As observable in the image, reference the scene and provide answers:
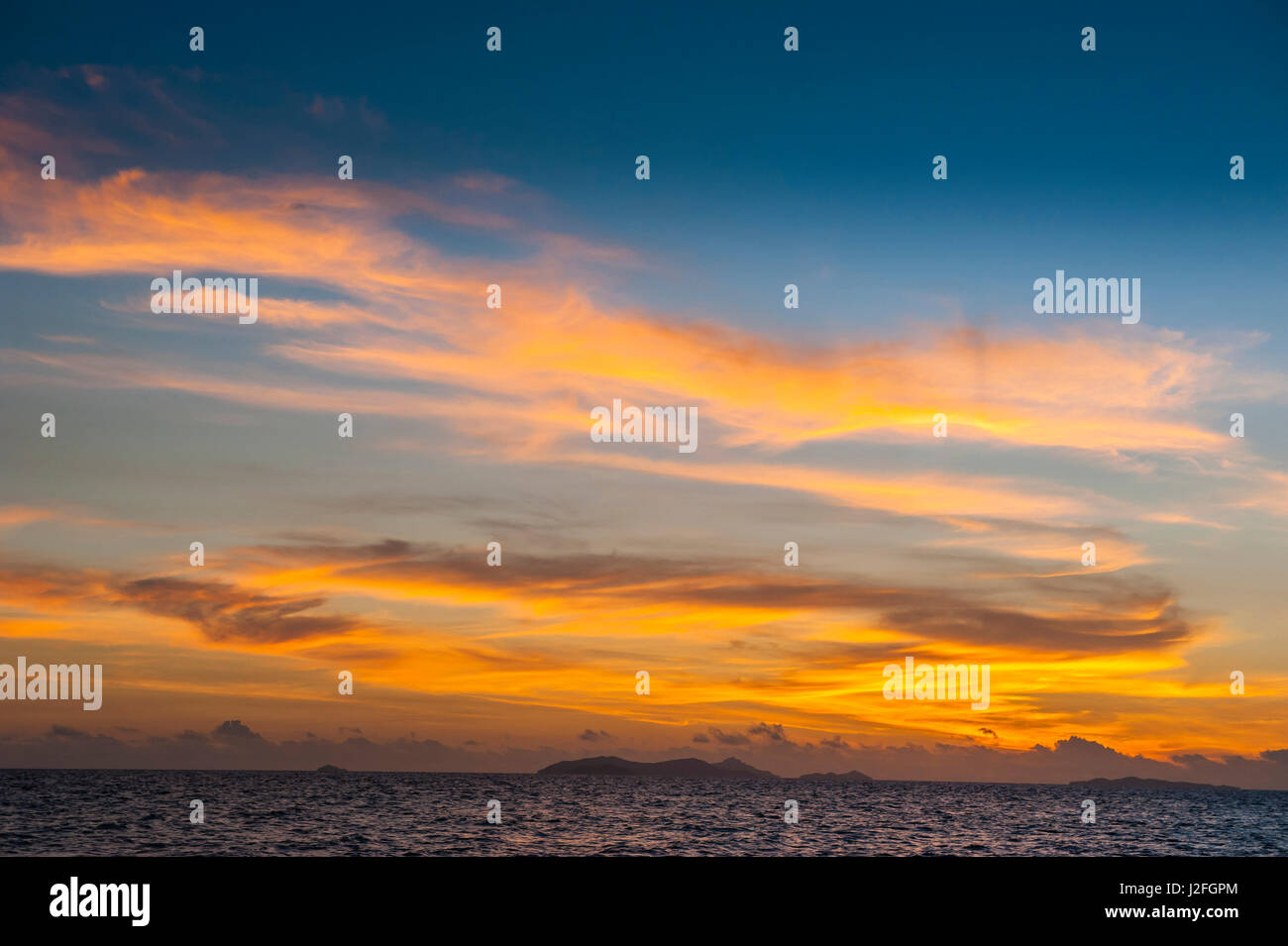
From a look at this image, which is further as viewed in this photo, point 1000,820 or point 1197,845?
point 1000,820

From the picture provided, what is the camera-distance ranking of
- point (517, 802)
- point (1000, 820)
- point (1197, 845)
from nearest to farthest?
point (1197, 845) → point (1000, 820) → point (517, 802)

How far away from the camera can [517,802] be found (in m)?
105

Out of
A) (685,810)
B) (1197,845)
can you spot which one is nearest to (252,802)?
(685,810)
